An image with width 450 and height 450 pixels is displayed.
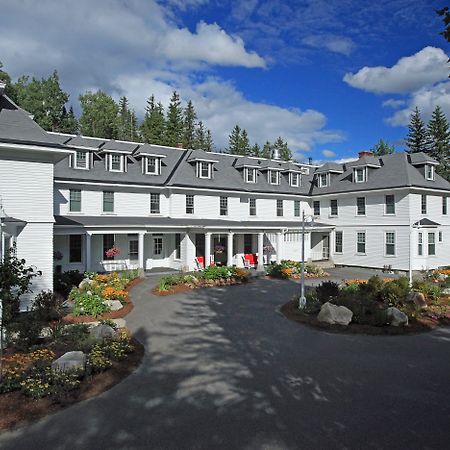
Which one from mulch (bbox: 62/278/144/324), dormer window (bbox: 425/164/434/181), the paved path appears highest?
dormer window (bbox: 425/164/434/181)

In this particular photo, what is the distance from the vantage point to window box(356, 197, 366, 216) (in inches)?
1136

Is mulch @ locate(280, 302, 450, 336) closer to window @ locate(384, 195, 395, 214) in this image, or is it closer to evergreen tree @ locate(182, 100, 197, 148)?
window @ locate(384, 195, 395, 214)

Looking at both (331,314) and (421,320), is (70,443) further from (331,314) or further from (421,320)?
(421,320)

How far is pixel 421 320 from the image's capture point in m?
13.0

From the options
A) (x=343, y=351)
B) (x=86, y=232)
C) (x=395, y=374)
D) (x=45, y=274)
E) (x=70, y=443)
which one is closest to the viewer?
(x=70, y=443)

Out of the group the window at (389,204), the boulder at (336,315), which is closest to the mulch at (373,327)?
the boulder at (336,315)

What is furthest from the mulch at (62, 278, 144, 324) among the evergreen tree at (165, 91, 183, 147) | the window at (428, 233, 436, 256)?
the evergreen tree at (165, 91, 183, 147)

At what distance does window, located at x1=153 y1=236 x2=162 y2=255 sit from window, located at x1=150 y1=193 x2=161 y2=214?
1.94 meters

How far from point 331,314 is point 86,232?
1483 centimetres

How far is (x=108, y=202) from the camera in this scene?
23922mm

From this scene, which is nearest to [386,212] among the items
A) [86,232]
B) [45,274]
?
[86,232]

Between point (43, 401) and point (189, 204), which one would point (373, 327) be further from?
point (189, 204)

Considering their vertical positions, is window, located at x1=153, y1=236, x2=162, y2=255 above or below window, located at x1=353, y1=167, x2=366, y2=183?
below

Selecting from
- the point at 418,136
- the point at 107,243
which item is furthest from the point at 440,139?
the point at 107,243
